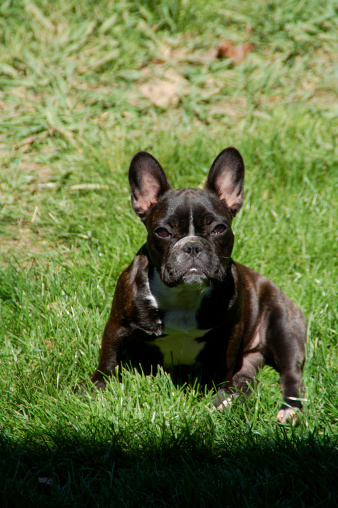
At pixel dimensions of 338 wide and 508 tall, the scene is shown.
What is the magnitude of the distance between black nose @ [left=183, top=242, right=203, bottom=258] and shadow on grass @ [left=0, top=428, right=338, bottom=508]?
982 mm

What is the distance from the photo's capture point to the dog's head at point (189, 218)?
3578mm

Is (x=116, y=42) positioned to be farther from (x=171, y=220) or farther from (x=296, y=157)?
(x=171, y=220)

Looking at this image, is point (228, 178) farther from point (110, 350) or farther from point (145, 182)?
point (110, 350)

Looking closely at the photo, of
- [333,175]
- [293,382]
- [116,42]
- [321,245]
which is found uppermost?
[116,42]

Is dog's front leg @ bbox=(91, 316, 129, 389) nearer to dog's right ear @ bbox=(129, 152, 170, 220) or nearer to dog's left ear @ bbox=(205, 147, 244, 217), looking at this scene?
dog's right ear @ bbox=(129, 152, 170, 220)

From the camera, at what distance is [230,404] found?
3.75 m

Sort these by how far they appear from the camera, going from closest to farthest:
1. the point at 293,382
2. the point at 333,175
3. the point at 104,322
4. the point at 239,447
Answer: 1. the point at 239,447
2. the point at 293,382
3. the point at 104,322
4. the point at 333,175

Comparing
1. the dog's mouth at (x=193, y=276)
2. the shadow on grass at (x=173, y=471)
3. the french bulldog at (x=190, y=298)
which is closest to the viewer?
the shadow on grass at (x=173, y=471)

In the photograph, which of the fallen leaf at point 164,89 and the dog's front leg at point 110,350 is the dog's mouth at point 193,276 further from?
the fallen leaf at point 164,89

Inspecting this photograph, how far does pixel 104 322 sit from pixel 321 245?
195 centimetres

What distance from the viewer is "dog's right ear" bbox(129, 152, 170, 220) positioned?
13.0ft

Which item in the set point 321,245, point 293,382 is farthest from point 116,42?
point 293,382

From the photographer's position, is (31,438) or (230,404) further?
(230,404)

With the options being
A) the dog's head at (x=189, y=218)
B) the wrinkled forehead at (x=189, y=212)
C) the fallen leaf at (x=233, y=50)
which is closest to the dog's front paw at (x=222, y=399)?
the dog's head at (x=189, y=218)
